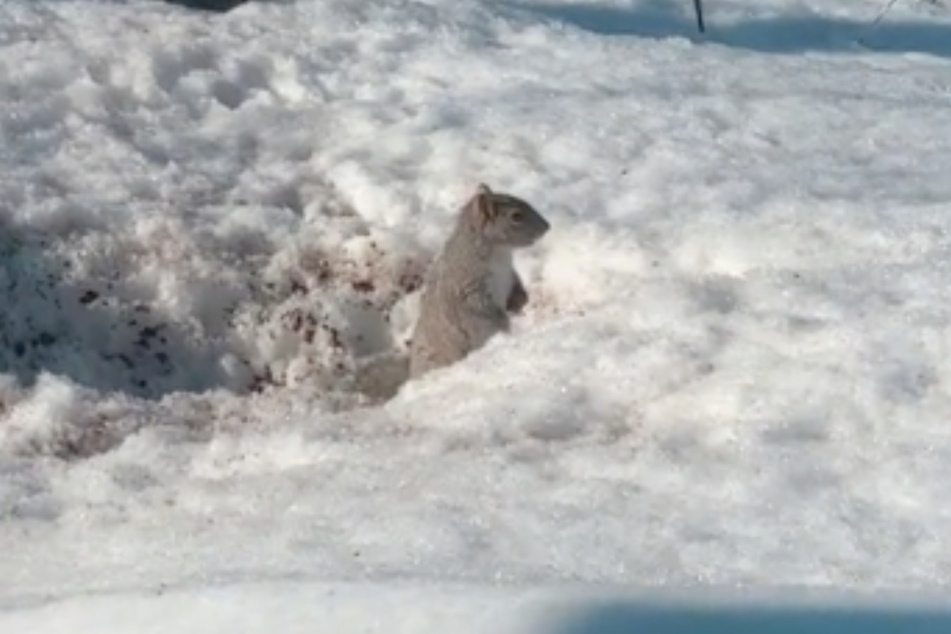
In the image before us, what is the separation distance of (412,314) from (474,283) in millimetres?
471

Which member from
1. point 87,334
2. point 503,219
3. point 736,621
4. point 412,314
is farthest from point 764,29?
point 736,621

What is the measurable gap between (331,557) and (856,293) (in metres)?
2.46

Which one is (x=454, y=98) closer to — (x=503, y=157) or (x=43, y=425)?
(x=503, y=157)

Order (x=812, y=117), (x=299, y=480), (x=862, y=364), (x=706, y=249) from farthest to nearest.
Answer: (x=812, y=117) < (x=706, y=249) < (x=862, y=364) < (x=299, y=480)

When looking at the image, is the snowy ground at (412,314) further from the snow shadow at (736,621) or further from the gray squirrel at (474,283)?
the snow shadow at (736,621)

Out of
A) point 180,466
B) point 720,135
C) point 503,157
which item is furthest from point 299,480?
point 720,135

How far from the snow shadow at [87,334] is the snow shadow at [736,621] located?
3.29m

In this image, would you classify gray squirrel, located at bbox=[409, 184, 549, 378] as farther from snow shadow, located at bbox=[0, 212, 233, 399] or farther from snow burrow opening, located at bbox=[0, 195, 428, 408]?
snow shadow, located at bbox=[0, 212, 233, 399]

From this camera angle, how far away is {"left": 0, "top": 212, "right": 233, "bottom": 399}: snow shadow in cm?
673

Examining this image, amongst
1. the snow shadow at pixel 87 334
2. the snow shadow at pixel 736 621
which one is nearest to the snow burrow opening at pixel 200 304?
the snow shadow at pixel 87 334

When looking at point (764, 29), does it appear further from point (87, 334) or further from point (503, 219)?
point (87, 334)

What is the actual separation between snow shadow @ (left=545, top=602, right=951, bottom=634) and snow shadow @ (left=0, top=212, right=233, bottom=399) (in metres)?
3.29

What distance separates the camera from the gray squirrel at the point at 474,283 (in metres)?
6.64

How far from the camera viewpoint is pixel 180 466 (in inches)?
A: 219
